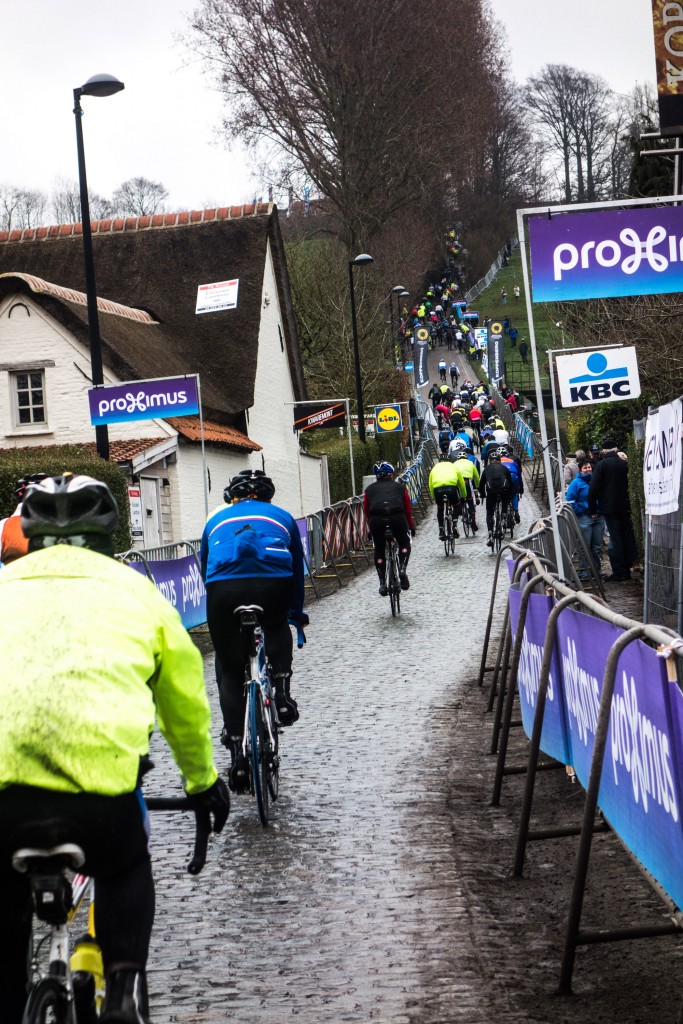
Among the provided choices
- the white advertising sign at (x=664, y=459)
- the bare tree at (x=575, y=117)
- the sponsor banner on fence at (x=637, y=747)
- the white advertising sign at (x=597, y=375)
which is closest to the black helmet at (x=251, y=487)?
the sponsor banner on fence at (x=637, y=747)

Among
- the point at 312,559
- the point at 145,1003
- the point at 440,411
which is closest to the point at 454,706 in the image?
the point at 145,1003

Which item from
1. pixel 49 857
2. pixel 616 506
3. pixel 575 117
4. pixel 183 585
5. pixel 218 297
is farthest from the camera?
pixel 575 117

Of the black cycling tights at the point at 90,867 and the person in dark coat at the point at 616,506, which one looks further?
the person in dark coat at the point at 616,506

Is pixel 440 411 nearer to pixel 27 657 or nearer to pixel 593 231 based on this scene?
pixel 593 231

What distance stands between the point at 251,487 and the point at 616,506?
1255 cm

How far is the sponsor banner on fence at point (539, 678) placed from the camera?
294 inches

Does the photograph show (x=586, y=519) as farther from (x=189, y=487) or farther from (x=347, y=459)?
(x=347, y=459)

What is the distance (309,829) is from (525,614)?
1.64 metres

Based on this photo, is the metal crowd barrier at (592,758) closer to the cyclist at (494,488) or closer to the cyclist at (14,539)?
the cyclist at (14,539)

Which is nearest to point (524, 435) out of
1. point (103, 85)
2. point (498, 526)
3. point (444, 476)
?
point (444, 476)

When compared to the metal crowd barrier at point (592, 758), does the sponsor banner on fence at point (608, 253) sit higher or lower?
higher

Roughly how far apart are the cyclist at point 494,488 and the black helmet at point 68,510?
889 inches

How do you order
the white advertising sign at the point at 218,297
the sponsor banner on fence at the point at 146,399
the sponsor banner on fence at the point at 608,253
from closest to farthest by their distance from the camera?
the sponsor banner on fence at the point at 608,253 → the sponsor banner on fence at the point at 146,399 → the white advertising sign at the point at 218,297

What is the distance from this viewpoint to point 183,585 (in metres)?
16.8
